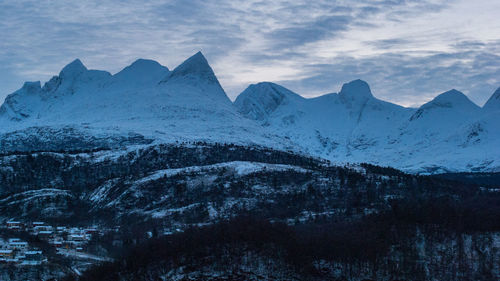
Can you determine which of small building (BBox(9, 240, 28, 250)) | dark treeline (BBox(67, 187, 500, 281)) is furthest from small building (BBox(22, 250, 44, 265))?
dark treeline (BBox(67, 187, 500, 281))

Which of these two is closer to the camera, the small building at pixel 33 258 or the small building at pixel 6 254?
the small building at pixel 33 258

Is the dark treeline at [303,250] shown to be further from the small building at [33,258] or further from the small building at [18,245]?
the small building at [18,245]

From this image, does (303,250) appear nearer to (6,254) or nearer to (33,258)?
(33,258)

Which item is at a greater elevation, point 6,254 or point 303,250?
point 303,250

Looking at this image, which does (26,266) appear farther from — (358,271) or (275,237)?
(358,271)

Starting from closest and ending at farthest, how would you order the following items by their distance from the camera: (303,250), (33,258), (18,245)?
1. (303,250)
2. (33,258)
3. (18,245)

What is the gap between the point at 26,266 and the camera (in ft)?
549

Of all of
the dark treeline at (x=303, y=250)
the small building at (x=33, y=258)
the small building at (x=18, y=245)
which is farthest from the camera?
the small building at (x=18, y=245)

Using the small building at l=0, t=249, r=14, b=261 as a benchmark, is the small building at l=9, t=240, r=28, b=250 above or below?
above

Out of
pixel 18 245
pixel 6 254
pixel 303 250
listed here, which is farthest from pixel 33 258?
pixel 303 250

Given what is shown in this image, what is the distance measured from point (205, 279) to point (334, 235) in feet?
128

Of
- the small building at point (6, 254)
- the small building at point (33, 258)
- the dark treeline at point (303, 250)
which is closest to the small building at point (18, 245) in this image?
the small building at point (6, 254)

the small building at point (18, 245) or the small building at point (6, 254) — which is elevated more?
the small building at point (18, 245)

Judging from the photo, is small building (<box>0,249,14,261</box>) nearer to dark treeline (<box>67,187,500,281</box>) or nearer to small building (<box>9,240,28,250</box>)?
small building (<box>9,240,28,250</box>)
